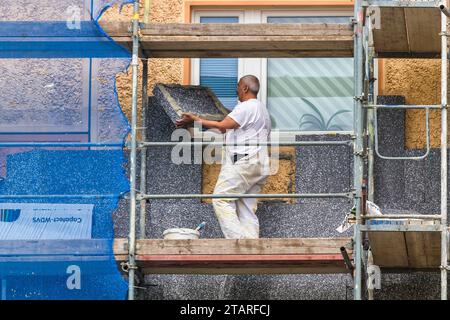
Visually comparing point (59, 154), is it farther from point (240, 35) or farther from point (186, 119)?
point (240, 35)

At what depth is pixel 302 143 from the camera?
65.6 ft

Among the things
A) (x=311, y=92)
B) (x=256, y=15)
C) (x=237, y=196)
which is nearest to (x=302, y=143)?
(x=237, y=196)

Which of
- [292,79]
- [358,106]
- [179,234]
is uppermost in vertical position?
[292,79]

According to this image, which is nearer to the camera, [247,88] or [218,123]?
[218,123]

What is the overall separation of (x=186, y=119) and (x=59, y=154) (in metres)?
1.17

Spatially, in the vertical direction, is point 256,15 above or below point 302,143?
above

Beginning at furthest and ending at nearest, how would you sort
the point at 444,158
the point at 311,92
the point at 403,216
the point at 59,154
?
the point at 311,92 → the point at 59,154 → the point at 444,158 → the point at 403,216

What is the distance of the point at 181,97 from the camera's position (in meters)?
21.1

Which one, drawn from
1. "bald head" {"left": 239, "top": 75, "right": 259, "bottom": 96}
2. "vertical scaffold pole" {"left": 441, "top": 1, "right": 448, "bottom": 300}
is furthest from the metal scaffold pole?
"bald head" {"left": 239, "top": 75, "right": 259, "bottom": 96}

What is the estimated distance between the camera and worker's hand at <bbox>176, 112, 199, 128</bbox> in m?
20.6

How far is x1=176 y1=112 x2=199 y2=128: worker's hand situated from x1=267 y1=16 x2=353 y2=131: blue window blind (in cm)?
105

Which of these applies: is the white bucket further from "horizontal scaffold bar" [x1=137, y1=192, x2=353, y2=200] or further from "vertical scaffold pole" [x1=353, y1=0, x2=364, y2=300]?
"vertical scaffold pole" [x1=353, y1=0, x2=364, y2=300]

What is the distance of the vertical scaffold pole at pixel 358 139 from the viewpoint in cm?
1969

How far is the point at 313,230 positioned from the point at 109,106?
203 centimetres
